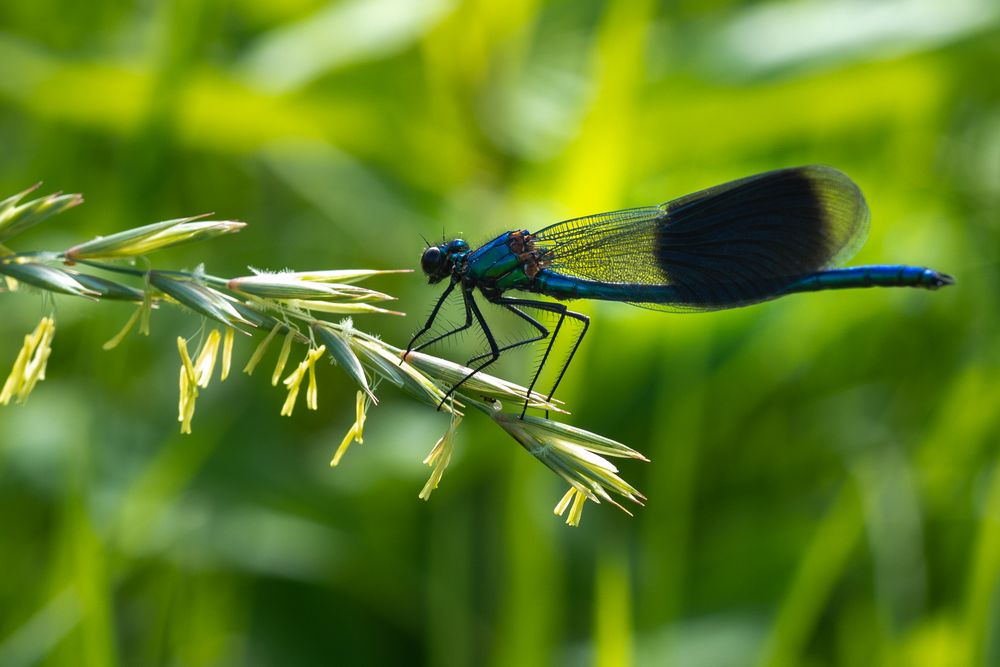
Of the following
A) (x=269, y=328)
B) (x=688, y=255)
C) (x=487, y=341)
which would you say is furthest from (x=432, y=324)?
(x=269, y=328)

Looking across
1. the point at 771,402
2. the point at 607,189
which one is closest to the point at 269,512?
the point at 607,189

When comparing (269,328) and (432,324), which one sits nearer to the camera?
(269,328)

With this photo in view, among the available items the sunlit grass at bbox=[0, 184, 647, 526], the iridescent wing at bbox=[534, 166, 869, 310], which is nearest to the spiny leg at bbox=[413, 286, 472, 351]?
the iridescent wing at bbox=[534, 166, 869, 310]

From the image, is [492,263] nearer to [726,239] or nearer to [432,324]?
[432,324]

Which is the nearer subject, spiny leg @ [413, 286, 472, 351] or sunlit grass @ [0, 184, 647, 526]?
sunlit grass @ [0, 184, 647, 526]

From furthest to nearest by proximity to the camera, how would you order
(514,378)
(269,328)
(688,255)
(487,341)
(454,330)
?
1. (514,378)
2. (688,255)
3. (487,341)
4. (454,330)
5. (269,328)

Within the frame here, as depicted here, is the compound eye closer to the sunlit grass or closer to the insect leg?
the insect leg

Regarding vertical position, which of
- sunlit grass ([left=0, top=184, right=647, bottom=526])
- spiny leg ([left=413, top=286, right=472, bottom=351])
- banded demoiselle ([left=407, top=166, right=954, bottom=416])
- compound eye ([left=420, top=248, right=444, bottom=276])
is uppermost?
banded demoiselle ([left=407, top=166, right=954, bottom=416])
